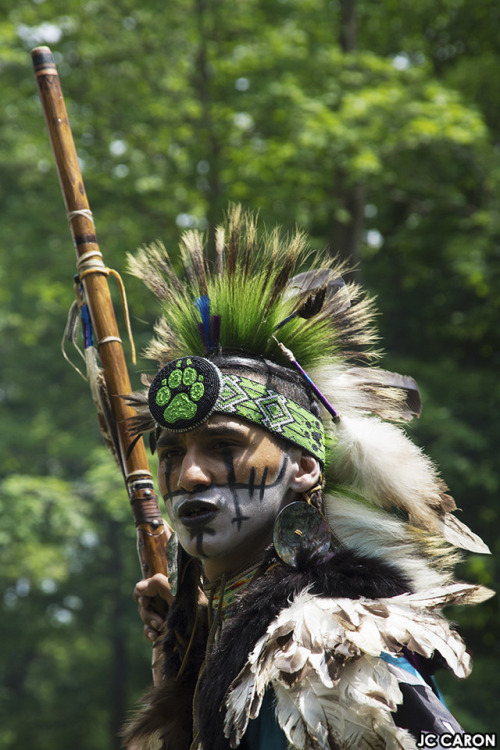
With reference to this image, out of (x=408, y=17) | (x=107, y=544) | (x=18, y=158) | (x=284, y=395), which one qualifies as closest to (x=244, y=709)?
(x=284, y=395)

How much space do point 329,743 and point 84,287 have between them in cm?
184

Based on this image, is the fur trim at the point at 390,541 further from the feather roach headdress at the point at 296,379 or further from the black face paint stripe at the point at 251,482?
the black face paint stripe at the point at 251,482

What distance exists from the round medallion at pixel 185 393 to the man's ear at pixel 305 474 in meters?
0.31

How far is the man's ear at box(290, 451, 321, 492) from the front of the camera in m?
2.46

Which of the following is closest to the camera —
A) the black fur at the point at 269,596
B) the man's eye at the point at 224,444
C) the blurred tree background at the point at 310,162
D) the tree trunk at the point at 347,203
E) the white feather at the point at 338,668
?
the white feather at the point at 338,668

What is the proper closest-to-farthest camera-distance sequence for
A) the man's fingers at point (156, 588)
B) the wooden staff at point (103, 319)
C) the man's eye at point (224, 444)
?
the man's eye at point (224, 444), the man's fingers at point (156, 588), the wooden staff at point (103, 319)

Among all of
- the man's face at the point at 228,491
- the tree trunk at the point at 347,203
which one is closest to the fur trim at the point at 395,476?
the man's face at the point at 228,491

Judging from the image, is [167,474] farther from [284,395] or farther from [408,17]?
[408,17]

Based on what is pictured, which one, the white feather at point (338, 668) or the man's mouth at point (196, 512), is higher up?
the man's mouth at point (196, 512)

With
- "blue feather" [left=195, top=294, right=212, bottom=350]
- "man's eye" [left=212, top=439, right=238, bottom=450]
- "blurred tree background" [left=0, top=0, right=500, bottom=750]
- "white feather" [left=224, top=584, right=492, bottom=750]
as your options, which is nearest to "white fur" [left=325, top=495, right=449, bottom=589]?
"white feather" [left=224, top=584, right=492, bottom=750]

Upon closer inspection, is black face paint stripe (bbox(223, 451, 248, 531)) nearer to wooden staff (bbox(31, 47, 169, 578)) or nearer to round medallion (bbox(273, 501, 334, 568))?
round medallion (bbox(273, 501, 334, 568))

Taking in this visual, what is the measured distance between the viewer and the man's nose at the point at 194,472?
236 cm

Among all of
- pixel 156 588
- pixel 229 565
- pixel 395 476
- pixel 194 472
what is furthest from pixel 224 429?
pixel 156 588

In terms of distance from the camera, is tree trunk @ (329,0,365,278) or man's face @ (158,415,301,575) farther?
tree trunk @ (329,0,365,278)
